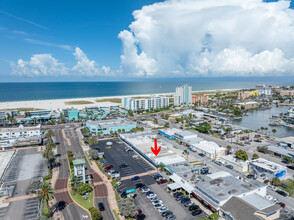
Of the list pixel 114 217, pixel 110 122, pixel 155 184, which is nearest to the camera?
pixel 114 217

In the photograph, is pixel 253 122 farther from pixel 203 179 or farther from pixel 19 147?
pixel 19 147

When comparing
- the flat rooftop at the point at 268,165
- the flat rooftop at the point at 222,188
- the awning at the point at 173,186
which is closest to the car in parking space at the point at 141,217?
the awning at the point at 173,186

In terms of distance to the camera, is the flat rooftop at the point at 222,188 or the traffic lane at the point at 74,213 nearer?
the traffic lane at the point at 74,213

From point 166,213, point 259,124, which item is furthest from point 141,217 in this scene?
point 259,124

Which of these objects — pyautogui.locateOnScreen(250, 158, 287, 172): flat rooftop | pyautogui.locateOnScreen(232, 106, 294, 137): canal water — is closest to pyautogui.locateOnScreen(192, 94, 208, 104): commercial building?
pyautogui.locateOnScreen(232, 106, 294, 137): canal water

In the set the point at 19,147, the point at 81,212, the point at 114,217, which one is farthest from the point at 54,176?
the point at 19,147

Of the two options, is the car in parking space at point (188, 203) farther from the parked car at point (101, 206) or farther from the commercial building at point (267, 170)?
the commercial building at point (267, 170)

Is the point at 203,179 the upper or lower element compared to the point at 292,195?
upper

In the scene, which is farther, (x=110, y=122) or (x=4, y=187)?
(x=110, y=122)
